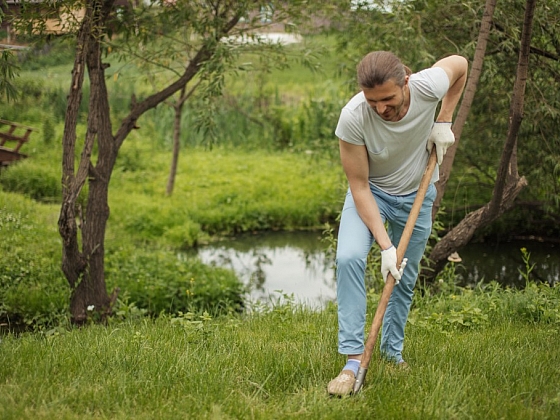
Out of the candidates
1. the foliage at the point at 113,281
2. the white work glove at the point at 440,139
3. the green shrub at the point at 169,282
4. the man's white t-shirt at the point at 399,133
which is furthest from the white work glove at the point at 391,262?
the green shrub at the point at 169,282

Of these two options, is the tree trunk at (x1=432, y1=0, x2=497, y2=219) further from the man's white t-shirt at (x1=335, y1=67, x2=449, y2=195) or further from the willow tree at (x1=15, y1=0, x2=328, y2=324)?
the man's white t-shirt at (x1=335, y1=67, x2=449, y2=195)

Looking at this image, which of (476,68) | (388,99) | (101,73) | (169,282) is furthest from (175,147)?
(388,99)

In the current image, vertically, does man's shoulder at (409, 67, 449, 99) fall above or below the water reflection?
above

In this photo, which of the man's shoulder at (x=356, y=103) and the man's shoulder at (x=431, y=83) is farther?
the man's shoulder at (x=431, y=83)

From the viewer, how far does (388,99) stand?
11.4 ft

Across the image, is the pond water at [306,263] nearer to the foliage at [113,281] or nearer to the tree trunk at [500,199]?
the foliage at [113,281]

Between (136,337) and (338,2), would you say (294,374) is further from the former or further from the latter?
(338,2)

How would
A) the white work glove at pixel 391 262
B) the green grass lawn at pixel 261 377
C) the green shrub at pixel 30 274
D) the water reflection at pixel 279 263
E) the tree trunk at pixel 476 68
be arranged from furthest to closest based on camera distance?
the water reflection at pixel 279 263
the green shrub at pixel 30 274
the tree trunk at pixel 476 68
the white work glove at pixel 391 262
the green grass lawn at pixel 261 377

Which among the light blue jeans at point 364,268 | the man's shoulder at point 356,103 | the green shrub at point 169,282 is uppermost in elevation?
the man's shoulder at point 356,103

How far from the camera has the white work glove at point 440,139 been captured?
3883 millimetres

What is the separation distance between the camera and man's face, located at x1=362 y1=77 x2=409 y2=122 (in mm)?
3439

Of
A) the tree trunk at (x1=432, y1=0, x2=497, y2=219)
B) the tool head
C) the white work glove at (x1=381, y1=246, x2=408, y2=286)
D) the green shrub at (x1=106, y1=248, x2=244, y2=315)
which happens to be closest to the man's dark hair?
the white work glove at (x1=381, y1=246, x2=408, y2=286)

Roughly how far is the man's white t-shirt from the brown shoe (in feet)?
3.12

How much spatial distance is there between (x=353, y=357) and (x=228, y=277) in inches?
194
